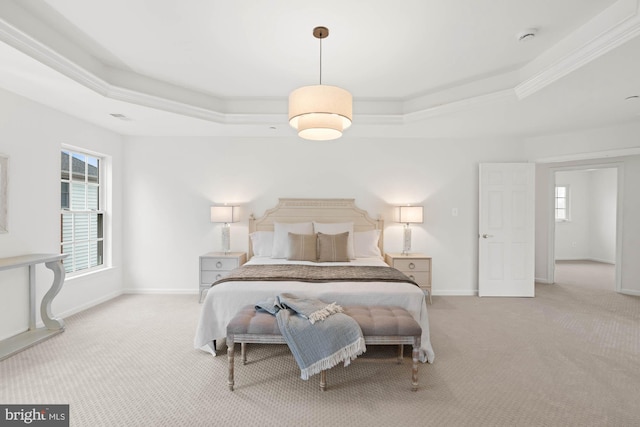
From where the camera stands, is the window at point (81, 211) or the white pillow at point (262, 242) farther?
the white pillow at point (262, 242)

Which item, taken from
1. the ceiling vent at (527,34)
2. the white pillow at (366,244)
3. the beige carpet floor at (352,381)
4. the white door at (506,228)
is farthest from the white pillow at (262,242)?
the ceiling vent at (527,34)

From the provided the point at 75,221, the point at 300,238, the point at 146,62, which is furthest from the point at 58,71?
the point at 300,238

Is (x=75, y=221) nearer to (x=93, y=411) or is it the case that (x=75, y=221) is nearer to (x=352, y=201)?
(x=93, y=411)

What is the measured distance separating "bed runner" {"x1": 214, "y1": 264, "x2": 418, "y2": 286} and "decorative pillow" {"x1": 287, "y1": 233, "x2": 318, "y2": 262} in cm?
32

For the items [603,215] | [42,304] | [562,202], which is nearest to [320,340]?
[42,304]

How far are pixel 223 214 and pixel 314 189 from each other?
4.57ft

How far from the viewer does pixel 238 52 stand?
9.08 ft

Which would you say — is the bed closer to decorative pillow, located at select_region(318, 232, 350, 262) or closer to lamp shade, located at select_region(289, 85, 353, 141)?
decorative pillow, located at select_region(318, 232, 350, 262)

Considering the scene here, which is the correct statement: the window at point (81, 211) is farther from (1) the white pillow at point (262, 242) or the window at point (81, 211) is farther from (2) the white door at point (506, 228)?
(2) the white door at point (506, 228)

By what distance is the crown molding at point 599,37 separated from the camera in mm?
1994

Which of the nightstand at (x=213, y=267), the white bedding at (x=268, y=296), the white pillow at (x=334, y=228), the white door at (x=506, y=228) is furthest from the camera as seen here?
the white door at (x=506, y=228)

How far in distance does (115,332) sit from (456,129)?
4.79m

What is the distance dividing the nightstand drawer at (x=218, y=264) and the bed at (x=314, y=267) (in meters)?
0.31

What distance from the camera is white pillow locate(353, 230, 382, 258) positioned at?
436cm
